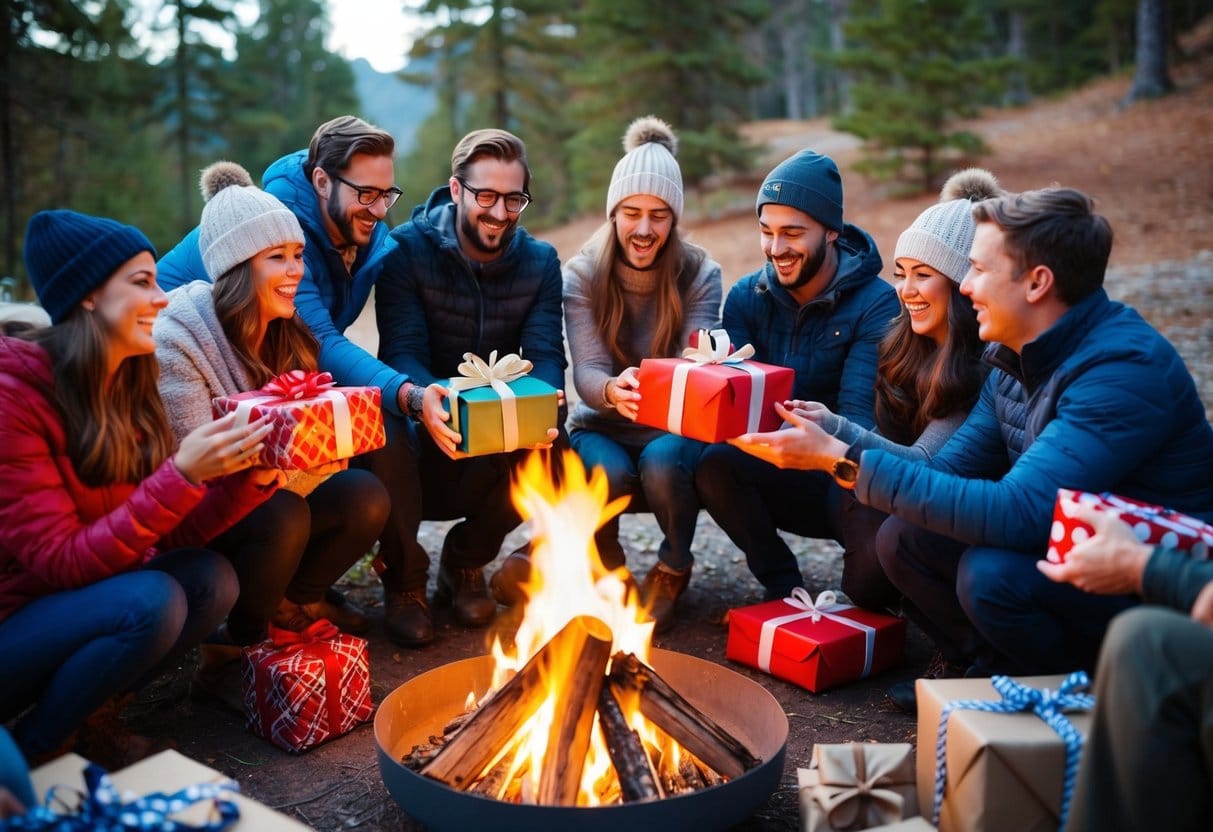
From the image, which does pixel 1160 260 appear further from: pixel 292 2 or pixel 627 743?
pixel 292 2

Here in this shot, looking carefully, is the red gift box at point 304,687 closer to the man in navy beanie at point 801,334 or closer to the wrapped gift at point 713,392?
the wrapped gift at point 713,392

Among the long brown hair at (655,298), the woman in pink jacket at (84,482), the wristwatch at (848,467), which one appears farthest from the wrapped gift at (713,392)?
the woman in pink jacket at (84,482)

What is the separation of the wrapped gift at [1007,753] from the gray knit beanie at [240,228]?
266cm

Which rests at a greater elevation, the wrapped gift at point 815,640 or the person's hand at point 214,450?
the person's hand at point 214,450

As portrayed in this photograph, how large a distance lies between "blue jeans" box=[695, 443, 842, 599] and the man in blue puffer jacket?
4.06ft

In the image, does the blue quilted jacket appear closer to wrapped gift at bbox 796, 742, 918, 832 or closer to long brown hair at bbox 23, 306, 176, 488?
wrapped gift at bbox 796, 742, 918, 832

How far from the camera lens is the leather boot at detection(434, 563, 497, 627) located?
454 centimetres

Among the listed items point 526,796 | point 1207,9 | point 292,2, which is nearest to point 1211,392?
point 526,796

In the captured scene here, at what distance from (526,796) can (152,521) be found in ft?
4.23

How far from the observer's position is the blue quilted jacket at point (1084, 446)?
2791 millimetres

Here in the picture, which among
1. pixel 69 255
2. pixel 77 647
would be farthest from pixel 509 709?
pixel 69 255

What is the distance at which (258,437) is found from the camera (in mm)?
2980

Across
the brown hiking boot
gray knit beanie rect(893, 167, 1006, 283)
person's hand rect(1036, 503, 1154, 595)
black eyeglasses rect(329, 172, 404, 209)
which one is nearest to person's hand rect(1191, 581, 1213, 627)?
person's hand rect(1036, 503, 1154, 595)

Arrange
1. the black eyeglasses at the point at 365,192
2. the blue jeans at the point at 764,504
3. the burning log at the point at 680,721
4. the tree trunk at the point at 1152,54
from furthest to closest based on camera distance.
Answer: the tree trunk at the point at 1152,54 → the blue jeans at the point at 764,504 → the black eyeglasses at the point at 365,192 → the burning log at the point at 680,721
